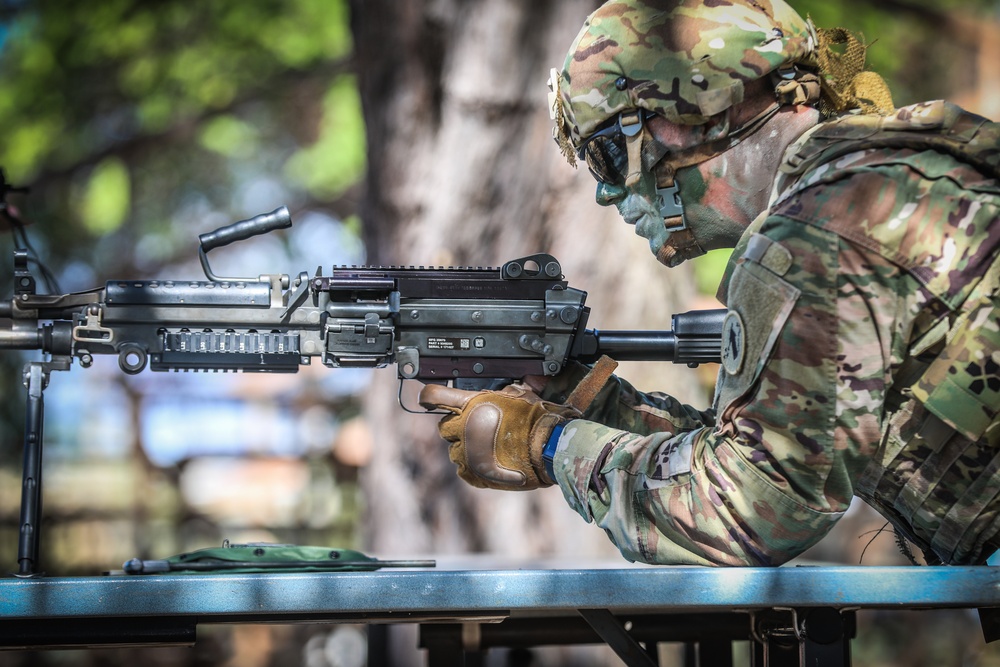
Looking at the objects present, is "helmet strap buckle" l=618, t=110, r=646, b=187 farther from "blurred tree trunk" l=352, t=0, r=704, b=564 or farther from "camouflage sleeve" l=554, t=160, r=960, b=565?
"blurred tree trunk" l=352, t=0, r=704, b=564

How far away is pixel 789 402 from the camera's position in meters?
2.40

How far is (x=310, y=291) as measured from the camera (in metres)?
3.49

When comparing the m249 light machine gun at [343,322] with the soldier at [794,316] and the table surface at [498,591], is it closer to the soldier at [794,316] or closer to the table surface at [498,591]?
the soldier at [794,316]

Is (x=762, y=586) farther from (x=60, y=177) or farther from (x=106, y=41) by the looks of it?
(x=60, y=177)

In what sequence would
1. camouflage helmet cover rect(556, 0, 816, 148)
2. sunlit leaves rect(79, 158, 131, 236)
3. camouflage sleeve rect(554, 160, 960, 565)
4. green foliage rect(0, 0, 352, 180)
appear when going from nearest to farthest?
camouflage sleeve rect(554, 160, 960, 565)
camouflage helmet cover rect(556, 0, 816, 148)
green foliage rect(0, 0, 352, 180)
sunlit leaves rect(79, 158, 131, 236)

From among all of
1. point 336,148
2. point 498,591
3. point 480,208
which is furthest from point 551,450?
point 336,148

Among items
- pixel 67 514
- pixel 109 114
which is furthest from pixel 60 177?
pixel 67 514

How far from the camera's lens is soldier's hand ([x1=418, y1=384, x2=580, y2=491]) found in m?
2.97

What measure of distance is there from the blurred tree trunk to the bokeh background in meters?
0.01

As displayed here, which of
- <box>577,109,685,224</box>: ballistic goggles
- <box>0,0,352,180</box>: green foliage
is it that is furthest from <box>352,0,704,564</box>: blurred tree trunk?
<box>0,0,352,180</box>: green foliage

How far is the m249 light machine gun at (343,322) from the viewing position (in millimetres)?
3420

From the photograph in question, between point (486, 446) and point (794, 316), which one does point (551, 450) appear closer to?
point (486, 446)

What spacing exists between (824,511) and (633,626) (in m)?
1.37

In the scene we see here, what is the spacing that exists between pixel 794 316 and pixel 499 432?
37.4 inches
